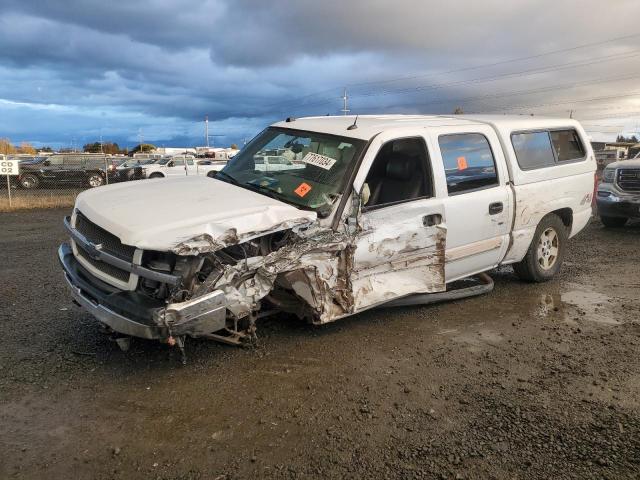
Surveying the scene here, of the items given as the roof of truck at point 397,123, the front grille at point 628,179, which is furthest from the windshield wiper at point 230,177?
the front grille at point 628,179

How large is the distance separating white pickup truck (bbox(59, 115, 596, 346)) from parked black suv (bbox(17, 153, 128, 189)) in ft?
63.8

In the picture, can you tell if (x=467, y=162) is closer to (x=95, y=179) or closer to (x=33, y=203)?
(x=33, y=203)

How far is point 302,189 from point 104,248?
1634 mm

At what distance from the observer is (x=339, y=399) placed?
3.48 m

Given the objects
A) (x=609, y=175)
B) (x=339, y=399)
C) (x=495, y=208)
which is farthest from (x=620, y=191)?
(x=339, y=399)

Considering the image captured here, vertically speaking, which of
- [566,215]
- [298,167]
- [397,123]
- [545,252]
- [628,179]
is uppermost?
[397,123]

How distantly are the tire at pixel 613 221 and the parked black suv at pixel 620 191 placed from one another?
16cm

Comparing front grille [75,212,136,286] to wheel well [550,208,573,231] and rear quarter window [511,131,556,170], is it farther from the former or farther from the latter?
wheel well [550,208,573,231]

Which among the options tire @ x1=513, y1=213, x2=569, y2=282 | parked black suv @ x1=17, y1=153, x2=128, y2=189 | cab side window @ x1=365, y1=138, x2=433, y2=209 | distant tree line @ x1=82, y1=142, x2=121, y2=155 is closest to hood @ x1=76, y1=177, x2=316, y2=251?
cab side window @ x1=365, y1=138, x2=433, y2=209

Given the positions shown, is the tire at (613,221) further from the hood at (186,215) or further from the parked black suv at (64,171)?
the parked black suv at (64,171)

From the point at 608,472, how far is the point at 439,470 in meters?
0.92

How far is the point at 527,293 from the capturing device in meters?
6.07

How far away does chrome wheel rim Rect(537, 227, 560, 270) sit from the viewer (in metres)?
6.26

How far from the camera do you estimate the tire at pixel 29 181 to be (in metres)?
21.7
